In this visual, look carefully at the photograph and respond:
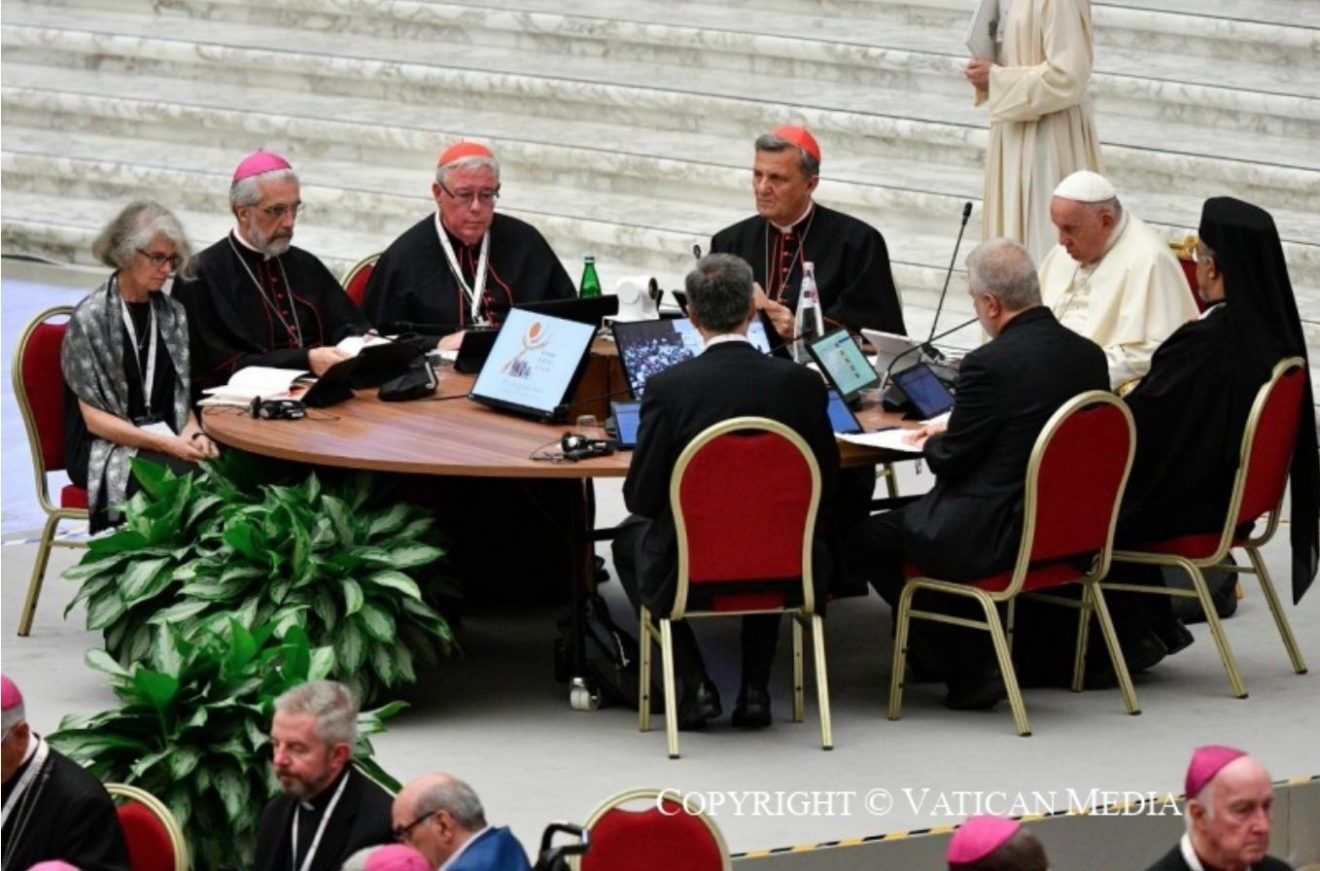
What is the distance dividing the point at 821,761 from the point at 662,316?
63.9 inches

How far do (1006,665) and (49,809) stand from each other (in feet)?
8.45

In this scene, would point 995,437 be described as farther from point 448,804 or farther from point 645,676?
point 448,804

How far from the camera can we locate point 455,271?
830 cm

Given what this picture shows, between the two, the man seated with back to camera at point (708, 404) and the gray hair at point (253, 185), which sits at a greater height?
the gray hair at point (253, 185)

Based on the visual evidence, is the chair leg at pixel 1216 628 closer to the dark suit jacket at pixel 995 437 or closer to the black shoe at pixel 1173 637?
the black shoe at pixel 1173 637

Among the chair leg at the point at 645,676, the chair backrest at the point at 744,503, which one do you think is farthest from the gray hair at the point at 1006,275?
the chair leg at the point at 645,676

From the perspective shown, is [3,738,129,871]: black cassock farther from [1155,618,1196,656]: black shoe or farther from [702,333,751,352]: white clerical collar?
[1155,618,1196,656]: black shoe

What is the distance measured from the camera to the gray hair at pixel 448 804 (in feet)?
15.9

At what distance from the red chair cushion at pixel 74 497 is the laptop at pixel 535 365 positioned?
3.55 ft

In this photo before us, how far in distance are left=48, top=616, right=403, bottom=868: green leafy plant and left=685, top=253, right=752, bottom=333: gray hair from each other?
127 cm

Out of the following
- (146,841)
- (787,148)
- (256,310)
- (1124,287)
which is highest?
(787,148)

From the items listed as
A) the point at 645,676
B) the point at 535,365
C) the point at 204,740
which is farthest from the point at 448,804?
the point at 535,365

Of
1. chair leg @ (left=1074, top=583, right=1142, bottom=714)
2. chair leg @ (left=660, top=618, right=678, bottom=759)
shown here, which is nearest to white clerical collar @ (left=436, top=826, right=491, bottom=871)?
chair leg @ (left=660, top=618, right=678, bottom=759)

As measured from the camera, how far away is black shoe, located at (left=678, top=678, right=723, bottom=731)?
679 cm
